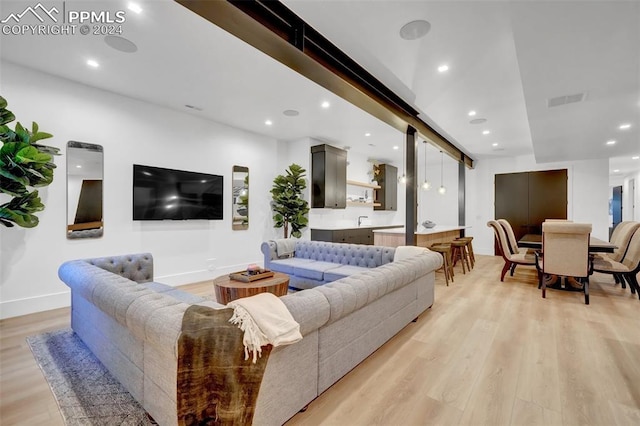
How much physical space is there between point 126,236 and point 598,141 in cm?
868

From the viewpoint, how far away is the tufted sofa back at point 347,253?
13.3 feet

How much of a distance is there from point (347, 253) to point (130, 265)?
285cm

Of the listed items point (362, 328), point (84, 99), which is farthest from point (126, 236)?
point (362, 328)

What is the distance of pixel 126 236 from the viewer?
14.0 feet

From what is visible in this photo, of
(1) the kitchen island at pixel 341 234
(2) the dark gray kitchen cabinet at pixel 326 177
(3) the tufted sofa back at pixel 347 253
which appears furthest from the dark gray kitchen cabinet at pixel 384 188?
(3) the tufted sofa back at pixel 347 253

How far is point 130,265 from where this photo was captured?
330 centimetres

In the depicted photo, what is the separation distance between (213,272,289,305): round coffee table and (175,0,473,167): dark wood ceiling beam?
221 centimetres

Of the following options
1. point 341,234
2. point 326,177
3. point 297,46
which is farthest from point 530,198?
point 297,46

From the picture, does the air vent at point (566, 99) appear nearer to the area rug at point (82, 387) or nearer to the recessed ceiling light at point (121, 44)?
the recessed ceiling light at point (121, 44)

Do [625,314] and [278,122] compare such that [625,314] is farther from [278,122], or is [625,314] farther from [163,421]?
[278,122]

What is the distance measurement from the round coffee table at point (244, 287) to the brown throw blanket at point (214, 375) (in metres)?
1.55

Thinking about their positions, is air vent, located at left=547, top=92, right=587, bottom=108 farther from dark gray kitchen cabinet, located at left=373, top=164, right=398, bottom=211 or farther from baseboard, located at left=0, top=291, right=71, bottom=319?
baseboard, located at left=0, top=291, right=71, bottom=319

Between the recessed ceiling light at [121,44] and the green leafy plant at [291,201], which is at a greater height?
the recessed ceiling light at [121,44]

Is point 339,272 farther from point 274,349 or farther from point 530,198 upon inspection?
point 530,198
